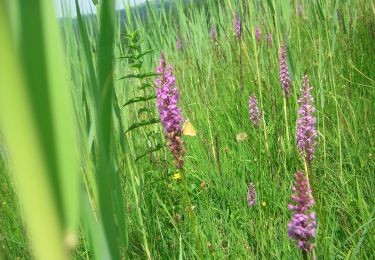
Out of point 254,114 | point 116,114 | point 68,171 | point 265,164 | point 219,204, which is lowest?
point 219,204

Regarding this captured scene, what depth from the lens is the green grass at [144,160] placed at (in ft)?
0.51

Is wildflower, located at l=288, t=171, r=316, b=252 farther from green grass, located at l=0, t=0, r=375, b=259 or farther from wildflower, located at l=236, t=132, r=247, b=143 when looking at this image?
wildflower, located at l=236, t=132, r=247, b=143

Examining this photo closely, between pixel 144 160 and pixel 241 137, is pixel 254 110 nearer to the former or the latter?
pixel 241 137

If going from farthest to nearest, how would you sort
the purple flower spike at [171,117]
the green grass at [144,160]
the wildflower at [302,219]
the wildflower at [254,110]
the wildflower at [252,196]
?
the wildflower at [254,110]
the wildflower at [252,196]
the purple flower spike at [171,117]
the wildflower at [302,219]
the green grass at [144,160]

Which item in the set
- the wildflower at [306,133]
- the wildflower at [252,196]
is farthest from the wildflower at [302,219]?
the wildflower at [252,196]

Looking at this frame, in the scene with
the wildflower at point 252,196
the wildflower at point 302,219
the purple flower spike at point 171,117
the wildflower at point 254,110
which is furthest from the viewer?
the wildflower at point 254,110

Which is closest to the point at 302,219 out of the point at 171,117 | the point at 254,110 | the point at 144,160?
the point at 171,117

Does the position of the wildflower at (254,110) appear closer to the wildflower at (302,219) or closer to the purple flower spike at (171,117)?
the purple flower spike at (171,117)

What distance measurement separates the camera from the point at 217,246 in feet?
3.60

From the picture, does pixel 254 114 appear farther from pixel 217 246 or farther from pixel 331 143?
pixel 217 246

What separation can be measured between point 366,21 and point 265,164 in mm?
1317

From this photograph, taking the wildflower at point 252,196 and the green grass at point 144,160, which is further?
the wildflower at point 252,196

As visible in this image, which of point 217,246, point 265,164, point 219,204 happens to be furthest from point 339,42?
point 217,246

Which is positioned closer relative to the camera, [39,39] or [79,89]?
[39,39]
